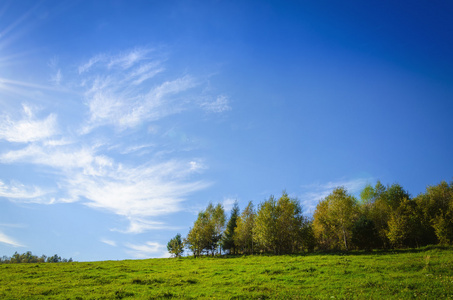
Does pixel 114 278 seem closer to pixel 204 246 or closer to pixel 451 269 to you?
pixel 451 269

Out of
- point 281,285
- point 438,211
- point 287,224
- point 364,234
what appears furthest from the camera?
point 287,224

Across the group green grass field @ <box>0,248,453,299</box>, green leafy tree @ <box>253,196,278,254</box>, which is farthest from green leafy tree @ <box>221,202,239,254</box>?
green grass field @ <box>0,248,453,299</box>

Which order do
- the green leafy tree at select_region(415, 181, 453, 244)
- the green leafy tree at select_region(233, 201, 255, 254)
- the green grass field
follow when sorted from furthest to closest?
the green leafy tree at select_region(233, 201, 255, 254) < the green leafy tree at select_region(415, 181, 453, 244) < the green grass field

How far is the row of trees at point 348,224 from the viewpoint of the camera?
5094 centimetres

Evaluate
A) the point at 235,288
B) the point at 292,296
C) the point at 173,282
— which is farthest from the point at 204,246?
the point at 292,296

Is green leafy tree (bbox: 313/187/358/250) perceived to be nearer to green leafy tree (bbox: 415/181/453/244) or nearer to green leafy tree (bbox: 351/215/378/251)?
green leafy tree (bbox: 351/215/378/251)

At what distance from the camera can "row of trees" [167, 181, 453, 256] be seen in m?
50.9

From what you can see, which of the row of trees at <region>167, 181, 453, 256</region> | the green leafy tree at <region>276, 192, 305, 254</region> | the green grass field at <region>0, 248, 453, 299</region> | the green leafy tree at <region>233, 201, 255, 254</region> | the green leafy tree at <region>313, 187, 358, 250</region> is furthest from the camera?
the green leafy tree at <region>233, 201, 255, 254</region>

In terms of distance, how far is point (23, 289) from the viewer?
25.4 meters

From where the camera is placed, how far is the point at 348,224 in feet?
176

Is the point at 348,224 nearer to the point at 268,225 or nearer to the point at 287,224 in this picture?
the point at 287,224

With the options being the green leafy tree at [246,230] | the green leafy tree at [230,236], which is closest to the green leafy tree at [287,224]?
the green leafy tree at [246,230]

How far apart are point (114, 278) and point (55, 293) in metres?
7.75

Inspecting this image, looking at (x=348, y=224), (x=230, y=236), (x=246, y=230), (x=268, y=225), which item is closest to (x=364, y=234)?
(x=348, y=224)
